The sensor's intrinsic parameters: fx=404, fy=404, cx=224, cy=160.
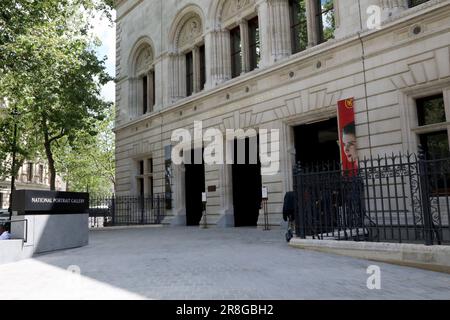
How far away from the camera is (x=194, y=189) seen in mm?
22062

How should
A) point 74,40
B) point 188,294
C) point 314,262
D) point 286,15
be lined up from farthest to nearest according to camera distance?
point 74,40
point 286,15
point 314,262
point 188,294

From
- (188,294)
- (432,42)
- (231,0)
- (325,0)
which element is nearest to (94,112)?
(231,0)

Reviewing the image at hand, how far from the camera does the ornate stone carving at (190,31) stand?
21609 mm

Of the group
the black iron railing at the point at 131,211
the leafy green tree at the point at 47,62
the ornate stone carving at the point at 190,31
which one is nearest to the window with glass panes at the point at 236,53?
the ornate stone carving at the point at 190,31

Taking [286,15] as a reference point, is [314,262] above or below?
below

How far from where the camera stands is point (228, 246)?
35.2ft

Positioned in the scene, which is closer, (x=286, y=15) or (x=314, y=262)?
(x=314, y=262)

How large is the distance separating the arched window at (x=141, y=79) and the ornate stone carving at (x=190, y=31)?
364 cm

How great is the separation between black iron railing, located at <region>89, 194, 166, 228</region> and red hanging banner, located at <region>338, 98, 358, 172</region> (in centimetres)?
1189

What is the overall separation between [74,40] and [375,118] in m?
13.8

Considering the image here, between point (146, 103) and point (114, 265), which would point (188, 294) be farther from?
point (146, 103)

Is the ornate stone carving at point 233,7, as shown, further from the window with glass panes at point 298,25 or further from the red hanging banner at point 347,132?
the red hanging banner at point 347,132

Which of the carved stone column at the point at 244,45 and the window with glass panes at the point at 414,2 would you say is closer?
the window with glass panes at the point at 414,2

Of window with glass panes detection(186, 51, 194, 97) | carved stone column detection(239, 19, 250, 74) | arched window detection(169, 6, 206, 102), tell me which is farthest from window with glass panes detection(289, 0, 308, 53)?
window with glass panes detection(186, 51, 194, 97)
